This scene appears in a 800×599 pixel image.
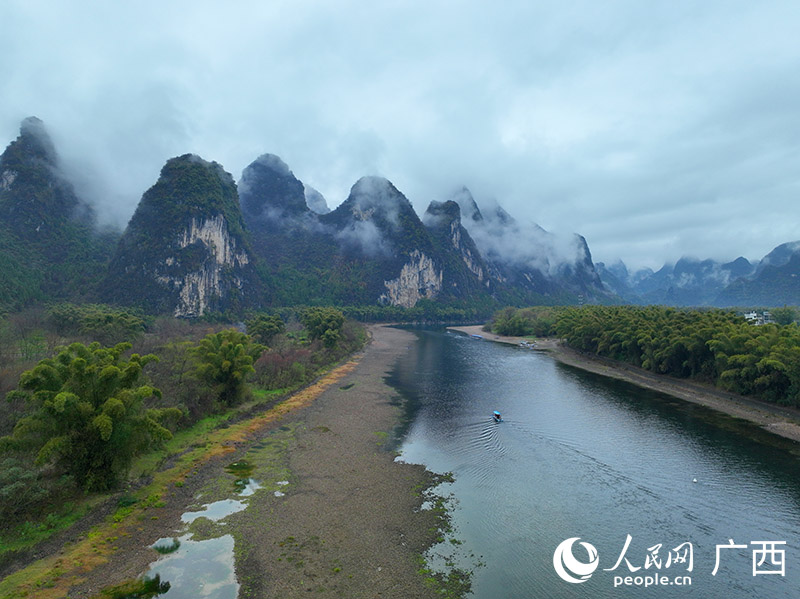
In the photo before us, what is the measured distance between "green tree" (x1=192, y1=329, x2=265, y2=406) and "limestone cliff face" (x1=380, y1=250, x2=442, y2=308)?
147766 mm

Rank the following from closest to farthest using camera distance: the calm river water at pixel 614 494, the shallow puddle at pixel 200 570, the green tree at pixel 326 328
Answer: the shallow puddle at pixel 200 570 < the calm river water at pixel 614 494 < the green tree at pixel 326 328

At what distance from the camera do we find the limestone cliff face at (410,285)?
187 metres

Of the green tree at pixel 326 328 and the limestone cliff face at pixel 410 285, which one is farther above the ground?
the limestone cliff face at pixel 410 285

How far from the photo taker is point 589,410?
38.7 m

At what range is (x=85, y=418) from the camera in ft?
58.9

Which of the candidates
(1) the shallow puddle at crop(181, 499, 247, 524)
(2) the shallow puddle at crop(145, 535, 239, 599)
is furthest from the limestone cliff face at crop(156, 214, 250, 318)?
(2) the shallow puddle at crop(145, 535, 239, 599)

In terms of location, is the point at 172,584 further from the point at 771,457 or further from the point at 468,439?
the point at 771,457

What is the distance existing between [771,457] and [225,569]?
32296 mm

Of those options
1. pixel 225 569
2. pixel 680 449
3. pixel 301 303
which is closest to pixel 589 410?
pixel 680 449

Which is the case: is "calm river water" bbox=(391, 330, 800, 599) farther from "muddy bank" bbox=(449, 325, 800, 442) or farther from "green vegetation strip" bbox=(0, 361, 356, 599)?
"green vegetation strip" bbox=(0, 361, 356, 599)

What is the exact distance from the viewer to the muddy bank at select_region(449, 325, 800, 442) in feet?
112

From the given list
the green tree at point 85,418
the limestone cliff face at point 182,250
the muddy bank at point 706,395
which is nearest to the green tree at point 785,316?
the muddy bank at point 706,395

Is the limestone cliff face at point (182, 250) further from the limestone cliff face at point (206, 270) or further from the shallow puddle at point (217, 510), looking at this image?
the shallow puddle at point (217, 510)

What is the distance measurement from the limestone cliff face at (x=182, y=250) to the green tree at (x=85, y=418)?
97847 mm
